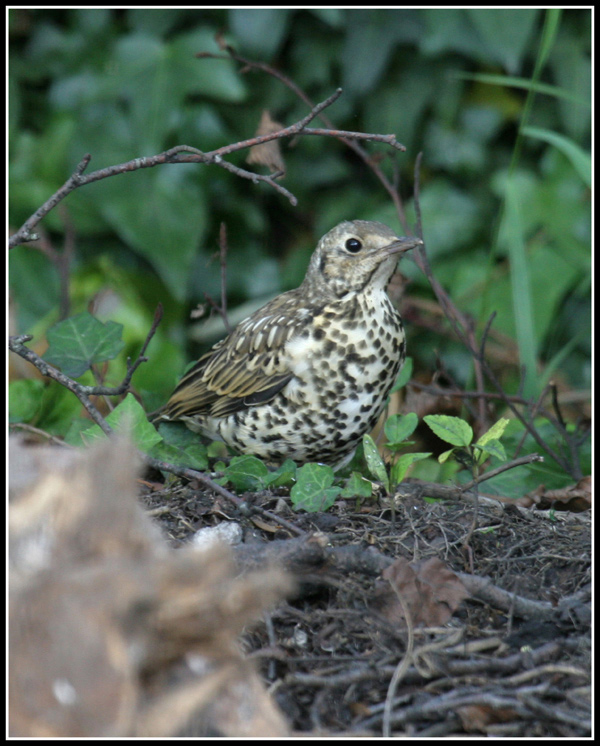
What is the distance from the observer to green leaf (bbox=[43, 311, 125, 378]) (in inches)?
97.8

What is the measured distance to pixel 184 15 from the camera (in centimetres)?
390

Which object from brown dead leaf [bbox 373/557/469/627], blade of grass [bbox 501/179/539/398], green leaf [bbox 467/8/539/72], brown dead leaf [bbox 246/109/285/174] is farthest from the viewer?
green leaf [bbox 467/8/539/72]

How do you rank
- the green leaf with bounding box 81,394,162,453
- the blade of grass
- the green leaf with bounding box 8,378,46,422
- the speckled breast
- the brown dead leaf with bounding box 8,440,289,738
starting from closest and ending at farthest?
the brown dead leaf with bounding box 8,440,289,738, the green leaf with bounding box 81,394,162,453, the speckled breast, the green leaf with bounding box 8,378,46,422, the blade of grass

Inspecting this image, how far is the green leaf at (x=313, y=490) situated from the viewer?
6.68ft

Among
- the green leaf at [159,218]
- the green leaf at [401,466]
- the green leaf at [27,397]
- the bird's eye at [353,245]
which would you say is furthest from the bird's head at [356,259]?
the green leaf at [159,218]

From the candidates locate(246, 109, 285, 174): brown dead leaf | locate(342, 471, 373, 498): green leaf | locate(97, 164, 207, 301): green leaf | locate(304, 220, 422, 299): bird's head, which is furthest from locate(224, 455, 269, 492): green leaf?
locate(97, 164, 207, 301): green leaf

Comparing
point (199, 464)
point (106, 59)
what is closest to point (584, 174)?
point (199, 464)

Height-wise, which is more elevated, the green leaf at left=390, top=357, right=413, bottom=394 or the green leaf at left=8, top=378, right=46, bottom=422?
the green leaf at left=390, top=357, right=413, bottom=394

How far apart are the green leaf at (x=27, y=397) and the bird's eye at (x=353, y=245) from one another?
1065 mm

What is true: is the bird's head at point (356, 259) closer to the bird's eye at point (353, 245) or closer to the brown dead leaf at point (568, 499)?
the bird's eye at point (353, 245)

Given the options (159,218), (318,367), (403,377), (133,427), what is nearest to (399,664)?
(133,427)

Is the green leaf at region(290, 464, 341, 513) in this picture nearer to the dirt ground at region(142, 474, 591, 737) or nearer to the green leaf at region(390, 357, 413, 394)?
the dirt ground at region(142, 474, 591, 737)

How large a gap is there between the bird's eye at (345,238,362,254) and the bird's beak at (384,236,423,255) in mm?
102

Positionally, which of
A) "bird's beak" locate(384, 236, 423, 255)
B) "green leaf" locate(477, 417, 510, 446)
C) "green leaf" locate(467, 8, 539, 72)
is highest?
"green leaf" locate(467, 8, 539, 72)
